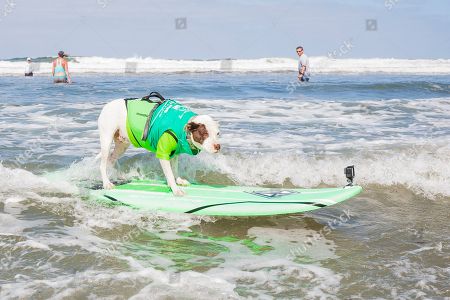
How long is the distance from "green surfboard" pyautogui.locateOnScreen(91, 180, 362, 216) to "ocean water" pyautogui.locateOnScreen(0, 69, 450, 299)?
145mm

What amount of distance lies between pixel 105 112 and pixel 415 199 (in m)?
3.97

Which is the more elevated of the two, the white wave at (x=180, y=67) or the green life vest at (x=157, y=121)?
the white wave at (x=180, y=67)

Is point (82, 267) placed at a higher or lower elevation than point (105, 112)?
lower

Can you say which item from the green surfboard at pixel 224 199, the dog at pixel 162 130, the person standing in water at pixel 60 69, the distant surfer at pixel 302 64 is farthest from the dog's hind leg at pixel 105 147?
the person standing in water at pixel 60 69

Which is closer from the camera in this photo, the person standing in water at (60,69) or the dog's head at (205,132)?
the dog's head at (205,132)

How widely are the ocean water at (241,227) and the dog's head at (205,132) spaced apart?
88cm

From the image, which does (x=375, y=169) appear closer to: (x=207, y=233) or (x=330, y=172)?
(x=330, y=172)

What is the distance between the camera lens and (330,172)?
7902 millimetres

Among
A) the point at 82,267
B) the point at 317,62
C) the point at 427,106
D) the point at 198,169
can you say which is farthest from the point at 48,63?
the point at 82,267

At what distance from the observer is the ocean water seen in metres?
3.92

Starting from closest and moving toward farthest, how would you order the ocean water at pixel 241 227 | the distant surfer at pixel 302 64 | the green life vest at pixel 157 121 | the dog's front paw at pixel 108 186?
the ocean water at pixel 241 227 < the green life vest at pixel 157 121 < the dog's front paw at pixel 108 186 < the distant surfer at pixel 302 64

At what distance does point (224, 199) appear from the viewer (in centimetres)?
573

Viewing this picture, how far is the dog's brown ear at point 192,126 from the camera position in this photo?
5.24 metres

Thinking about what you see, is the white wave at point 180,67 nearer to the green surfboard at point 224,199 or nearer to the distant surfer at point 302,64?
the distant surfer at point 302,64
